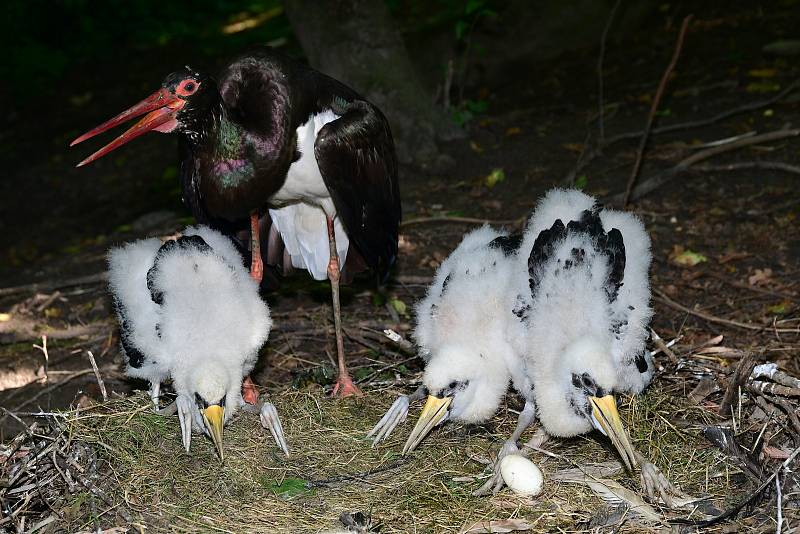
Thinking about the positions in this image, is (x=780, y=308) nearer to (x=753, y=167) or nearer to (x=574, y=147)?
(x=753, y=167)

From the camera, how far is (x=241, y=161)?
4.53m

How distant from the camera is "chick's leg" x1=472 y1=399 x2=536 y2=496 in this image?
3855 millimetres

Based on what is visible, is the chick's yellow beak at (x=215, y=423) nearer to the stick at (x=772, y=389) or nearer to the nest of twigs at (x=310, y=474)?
the nest of twigs at (x=310, y=474)

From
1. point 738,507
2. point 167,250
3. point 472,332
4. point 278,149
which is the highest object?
point 278,149

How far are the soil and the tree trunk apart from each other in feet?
1.09

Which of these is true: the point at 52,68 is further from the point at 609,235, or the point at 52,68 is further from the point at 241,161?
the point at 609,235

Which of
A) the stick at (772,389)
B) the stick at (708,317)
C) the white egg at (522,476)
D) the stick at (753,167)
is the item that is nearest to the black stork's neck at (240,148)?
the white egg at (522,476)

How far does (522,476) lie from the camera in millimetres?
3762

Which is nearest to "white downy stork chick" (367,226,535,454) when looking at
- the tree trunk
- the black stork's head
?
the black stork's head

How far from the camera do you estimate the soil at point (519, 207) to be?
17.4 feet

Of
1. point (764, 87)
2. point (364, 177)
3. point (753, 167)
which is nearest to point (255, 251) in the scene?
point (364, 177)

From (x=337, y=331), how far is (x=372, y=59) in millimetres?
3135

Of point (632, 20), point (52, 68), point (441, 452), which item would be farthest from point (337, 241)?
point (52, 68)

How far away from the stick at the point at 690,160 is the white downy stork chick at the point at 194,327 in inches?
124
